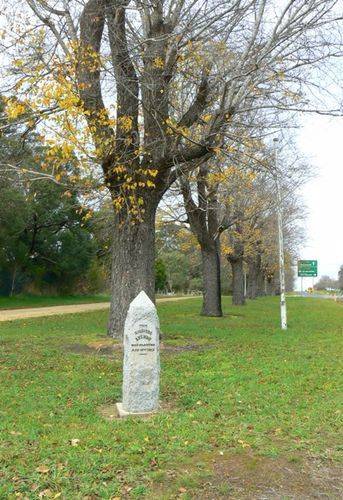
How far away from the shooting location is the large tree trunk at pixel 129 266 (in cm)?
1274

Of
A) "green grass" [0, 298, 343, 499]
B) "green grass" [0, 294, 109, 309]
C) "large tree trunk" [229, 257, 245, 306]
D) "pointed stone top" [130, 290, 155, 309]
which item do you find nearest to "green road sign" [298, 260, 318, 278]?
"large tree trunk" [229, 257, 245, 306]

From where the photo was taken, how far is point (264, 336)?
15742mm

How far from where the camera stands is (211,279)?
2305 cm

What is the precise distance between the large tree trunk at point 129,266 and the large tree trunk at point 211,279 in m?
10.3

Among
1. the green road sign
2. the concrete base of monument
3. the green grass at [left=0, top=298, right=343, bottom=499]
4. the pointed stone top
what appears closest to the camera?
the green grass at [left=0, top=298, right=343, bottom=499]

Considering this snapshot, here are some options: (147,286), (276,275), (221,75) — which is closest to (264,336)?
(147,286)

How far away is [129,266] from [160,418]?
6.52 meters

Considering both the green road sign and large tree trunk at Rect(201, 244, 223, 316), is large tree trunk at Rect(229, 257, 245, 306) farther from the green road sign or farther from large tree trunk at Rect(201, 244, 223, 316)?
large tree trunk at Rect(201, 244, 223, 316)

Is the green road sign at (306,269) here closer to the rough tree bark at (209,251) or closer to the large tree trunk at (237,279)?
the large tree trunk at (237,279)

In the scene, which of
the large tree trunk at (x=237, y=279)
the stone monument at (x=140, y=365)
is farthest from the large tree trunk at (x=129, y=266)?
the large tree trunk at (x=237, y=279)

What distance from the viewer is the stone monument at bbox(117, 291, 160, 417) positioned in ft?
22.1

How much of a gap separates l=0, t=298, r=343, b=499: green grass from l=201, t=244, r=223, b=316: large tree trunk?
34.5ft

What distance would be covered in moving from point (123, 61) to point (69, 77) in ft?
4.79

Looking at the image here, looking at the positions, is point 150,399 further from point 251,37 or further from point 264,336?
point 264,336
